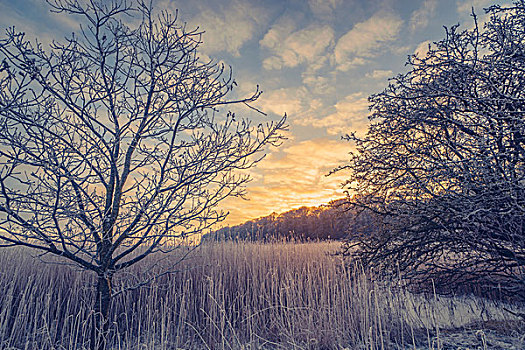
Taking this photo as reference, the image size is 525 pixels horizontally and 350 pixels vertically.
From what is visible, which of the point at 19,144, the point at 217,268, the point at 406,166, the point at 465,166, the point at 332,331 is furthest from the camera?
the point at 217,268

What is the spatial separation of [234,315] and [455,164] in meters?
3.31

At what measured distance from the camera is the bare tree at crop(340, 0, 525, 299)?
2928mm

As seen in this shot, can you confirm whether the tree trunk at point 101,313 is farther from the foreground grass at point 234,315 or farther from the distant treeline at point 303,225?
the distant treeline at point 303,225

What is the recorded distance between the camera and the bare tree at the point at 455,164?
9.61 feet

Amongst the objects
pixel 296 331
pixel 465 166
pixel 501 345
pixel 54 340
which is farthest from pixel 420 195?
pixel 54 340

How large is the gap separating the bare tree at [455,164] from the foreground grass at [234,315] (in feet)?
2.13

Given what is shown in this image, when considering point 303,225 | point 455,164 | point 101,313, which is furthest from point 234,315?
point 303,225

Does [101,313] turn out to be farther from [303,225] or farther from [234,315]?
[303,225]

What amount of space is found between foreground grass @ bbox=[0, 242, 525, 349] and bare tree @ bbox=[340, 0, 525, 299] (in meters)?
0.65

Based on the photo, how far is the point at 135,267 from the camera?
227 inches

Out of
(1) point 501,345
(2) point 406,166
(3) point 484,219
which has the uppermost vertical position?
(2) point 406,166

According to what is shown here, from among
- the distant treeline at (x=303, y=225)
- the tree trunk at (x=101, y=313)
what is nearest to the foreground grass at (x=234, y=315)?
the tree trunk at (x=101, y=313)

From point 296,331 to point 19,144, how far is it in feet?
11.0

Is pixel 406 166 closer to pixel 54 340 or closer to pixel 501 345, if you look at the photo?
pixel 501 345
